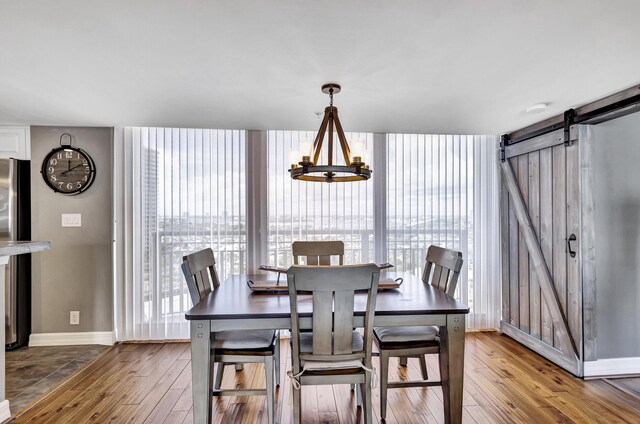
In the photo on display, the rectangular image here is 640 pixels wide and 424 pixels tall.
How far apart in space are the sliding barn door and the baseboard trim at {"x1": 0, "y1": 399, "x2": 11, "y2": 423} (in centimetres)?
404

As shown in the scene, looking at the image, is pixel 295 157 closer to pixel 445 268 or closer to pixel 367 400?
pixel 445 268

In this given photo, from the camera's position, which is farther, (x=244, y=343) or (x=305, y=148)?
(x=305, y=148)

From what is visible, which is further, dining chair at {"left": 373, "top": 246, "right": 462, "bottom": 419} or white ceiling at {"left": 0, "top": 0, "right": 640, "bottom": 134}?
dining chair at {"left": 373, "top": 246, "right": 462, "bottom": 419}

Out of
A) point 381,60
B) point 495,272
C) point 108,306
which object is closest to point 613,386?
point 495,272

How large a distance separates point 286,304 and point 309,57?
1430 mm

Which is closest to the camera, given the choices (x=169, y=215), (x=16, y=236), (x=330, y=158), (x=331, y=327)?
(x=331, y=327)

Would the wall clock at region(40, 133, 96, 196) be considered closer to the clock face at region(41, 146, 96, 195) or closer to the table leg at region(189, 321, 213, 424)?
the clock face at region(41, 146, 96, 195)

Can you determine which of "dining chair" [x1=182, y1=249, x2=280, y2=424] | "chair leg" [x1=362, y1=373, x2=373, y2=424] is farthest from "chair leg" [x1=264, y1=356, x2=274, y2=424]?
"chair leg" [x1=362, y1=373, x2=373, y2=424]

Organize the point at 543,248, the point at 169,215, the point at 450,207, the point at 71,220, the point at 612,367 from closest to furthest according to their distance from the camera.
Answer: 1. the point at 612,367
2. the point at 543,248
3. the point at 71,220
4. the point at 169,215
5. the point at 450,207

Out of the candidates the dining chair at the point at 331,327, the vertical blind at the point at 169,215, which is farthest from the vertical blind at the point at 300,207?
the dining chair at the point at 331,327

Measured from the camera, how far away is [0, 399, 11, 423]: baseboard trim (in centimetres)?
210

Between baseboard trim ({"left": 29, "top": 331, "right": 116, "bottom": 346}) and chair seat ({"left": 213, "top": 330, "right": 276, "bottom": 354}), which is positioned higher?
chair seat ({"left": 213, "top": 330, "right": 276, "bottom": 354})

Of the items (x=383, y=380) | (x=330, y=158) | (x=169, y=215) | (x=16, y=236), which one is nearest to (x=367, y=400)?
(x=383, y=380)

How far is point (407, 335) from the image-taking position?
2.15 meters
